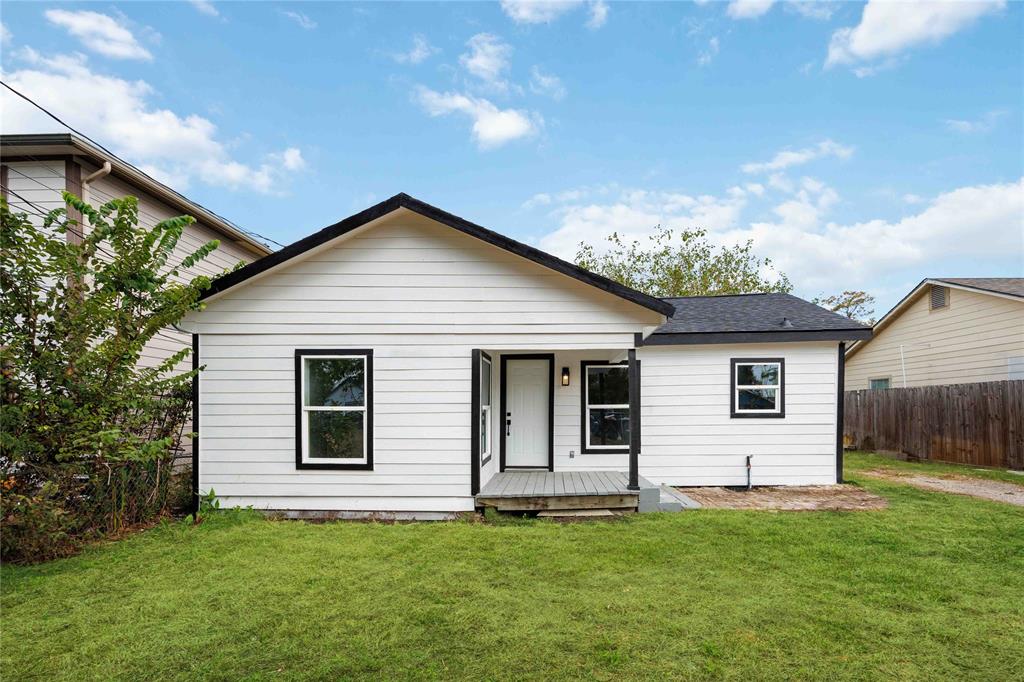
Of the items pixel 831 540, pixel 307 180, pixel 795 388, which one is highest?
pixel 307 180

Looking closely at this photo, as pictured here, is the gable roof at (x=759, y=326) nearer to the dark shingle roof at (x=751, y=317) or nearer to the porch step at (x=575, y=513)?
the dark shingle roof at (x=751, y=317)

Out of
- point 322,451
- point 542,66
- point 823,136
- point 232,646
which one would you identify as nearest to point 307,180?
point 542,66

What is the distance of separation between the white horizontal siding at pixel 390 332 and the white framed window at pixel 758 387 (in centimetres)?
336

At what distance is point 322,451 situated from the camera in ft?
22.6

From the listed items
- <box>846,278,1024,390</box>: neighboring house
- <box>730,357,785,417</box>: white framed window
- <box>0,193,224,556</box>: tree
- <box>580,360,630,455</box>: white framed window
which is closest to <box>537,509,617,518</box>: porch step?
<box>580,360,630,455</box>: white framed window

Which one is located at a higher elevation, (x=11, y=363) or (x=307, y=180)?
(x=307, y=180)

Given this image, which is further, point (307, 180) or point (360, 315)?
point (307, 180)

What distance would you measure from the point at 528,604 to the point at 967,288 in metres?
15.4

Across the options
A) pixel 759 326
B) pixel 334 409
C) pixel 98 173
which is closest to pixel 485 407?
pixel 334 409

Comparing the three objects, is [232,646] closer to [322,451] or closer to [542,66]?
[322,451]

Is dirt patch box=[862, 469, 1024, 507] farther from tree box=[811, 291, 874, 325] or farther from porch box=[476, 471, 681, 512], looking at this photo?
tree box=[811, 291, 874, 325]

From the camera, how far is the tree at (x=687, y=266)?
25.2 meters

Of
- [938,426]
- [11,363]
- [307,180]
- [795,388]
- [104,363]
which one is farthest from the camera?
[307,180]

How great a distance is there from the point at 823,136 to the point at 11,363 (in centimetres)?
1805
